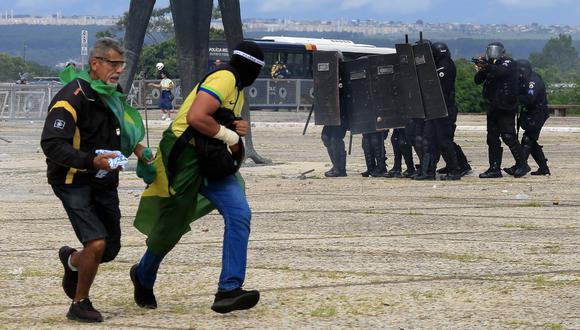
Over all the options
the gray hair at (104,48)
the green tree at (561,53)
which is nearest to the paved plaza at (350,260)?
the gray hair at (104,48)

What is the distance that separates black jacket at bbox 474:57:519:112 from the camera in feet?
65.8

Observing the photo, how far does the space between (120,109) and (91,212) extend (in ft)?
2.09

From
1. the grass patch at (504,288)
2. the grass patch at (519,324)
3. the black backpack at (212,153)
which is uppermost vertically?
the black backpack at (212,153)

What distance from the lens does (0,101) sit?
4319 cm

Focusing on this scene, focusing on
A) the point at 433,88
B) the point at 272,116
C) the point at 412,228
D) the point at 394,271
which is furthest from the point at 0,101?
the point at 394,271

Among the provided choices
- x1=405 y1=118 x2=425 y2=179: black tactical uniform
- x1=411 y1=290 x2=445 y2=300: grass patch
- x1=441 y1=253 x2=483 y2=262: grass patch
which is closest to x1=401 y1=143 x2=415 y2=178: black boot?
x1=405 y1=118 x2=425 y2=179: black tactical uniform

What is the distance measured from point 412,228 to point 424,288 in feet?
12.4

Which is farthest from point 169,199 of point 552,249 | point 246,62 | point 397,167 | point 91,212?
point 397,167

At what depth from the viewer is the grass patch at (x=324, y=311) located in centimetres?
859

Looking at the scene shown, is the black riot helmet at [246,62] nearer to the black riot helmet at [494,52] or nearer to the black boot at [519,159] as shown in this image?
the black riot helmet at [494,52]

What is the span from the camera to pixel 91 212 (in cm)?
824

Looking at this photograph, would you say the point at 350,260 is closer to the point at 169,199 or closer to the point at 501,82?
the point at 169,199

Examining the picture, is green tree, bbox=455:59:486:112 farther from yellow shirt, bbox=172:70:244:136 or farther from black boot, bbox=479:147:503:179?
yellow shirt, bbox=172:70:244:136

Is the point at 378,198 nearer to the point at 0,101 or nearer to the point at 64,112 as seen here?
the point at 64,112
